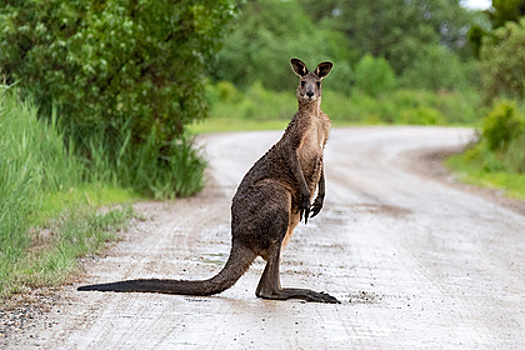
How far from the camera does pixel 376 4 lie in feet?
221

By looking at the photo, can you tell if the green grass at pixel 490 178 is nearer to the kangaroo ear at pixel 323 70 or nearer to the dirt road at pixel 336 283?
the dirt road at pixel 336 283

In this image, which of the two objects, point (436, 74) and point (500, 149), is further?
point (436, 74)

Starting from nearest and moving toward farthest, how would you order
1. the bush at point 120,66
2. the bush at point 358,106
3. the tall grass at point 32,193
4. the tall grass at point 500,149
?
the tall grass at point 32,193 < the bush at point 120,66 < the tall grass at point 500,149 < the bush at point 358,106

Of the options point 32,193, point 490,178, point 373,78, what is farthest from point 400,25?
point 32,193

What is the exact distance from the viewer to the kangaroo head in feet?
23.4

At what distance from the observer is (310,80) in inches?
283

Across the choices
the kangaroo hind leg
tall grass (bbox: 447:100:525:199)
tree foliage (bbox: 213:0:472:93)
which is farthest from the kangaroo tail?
tree foliage (bbox: 213:0:472:93)

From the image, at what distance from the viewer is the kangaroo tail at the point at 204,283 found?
23.1ft

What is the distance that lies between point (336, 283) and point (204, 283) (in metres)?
1.62

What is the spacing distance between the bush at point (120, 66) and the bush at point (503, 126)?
9813 millimetres

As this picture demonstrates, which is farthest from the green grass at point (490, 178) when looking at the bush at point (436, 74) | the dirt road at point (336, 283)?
the bush at point (436, 74)

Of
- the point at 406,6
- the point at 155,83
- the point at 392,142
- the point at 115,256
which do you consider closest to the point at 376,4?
the point at 406,6

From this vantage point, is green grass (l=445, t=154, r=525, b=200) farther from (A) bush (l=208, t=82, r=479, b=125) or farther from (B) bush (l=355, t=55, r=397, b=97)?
(B) bush (l=355, t=55, r=397, b=97)

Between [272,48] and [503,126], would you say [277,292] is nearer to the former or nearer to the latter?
[503,126]
